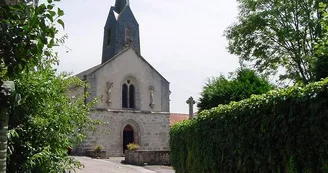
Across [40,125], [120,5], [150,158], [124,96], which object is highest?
[120,5]

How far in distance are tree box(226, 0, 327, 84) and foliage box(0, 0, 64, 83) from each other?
22416 mm

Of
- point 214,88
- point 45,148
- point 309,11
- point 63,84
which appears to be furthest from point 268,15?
point 45,148

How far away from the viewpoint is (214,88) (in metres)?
15.1

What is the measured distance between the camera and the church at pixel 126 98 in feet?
102

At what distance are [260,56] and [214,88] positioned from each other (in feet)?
38.6

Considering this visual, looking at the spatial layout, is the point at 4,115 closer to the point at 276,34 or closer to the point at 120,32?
the point at 276,34

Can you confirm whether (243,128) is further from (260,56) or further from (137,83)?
(137,83)

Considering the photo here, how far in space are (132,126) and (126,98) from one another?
8.66 feet

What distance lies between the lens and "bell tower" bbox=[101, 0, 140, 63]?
36.4 meters

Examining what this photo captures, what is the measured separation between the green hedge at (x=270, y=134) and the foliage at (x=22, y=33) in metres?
3.29

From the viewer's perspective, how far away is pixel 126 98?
33.3 metres

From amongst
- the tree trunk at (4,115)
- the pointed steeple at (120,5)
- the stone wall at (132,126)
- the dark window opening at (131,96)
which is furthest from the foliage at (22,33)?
the pointed steeple at (120,5)

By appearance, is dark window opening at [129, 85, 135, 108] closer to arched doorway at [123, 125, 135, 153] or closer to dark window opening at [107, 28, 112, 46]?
arched doorway at [123, 125, 135, 153]

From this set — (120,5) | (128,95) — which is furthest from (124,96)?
(120,5)
